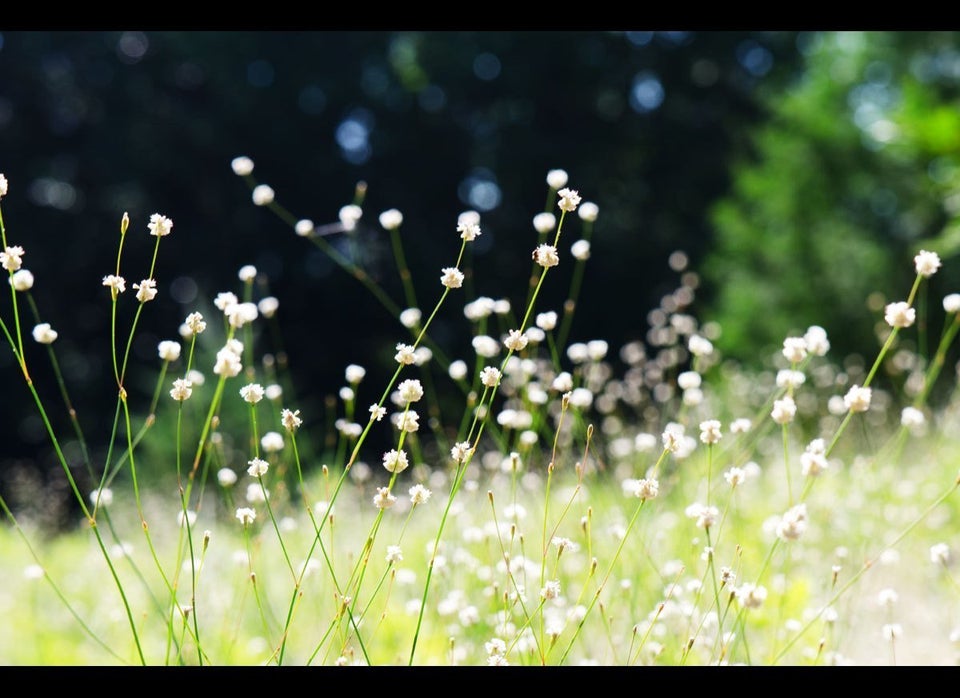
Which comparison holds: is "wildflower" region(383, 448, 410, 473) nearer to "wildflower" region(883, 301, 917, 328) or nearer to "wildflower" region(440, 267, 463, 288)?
"wildflower" region(440, 267, 463, 288)

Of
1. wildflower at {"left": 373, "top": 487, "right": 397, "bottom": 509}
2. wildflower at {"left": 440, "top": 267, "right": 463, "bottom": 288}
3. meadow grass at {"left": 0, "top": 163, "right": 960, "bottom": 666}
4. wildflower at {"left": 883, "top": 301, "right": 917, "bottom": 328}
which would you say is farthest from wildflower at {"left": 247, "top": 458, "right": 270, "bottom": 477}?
wildflower at {"left": 883, "top": 301, "right": 917, "bottom": 328}

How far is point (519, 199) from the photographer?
45.4 ft

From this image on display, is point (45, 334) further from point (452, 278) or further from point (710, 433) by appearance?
point (710, 433)

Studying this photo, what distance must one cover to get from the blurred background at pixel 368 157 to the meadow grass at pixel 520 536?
8499 millimetres

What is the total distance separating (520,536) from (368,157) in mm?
13348

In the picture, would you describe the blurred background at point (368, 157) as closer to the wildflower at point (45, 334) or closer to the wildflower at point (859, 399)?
the wildflower at point (859, 399)

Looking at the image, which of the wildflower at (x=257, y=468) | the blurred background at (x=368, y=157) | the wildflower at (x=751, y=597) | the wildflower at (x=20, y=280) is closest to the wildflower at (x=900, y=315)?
the wildflower at (x=751, y=597)

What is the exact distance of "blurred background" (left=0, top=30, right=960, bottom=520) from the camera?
12758 mm

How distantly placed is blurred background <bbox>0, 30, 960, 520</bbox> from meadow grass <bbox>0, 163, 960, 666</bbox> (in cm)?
850

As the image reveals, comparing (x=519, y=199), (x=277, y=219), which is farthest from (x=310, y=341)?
(x=519, y=199)

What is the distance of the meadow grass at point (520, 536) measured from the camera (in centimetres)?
122

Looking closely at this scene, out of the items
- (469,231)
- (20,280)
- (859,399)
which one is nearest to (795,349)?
(859,399)

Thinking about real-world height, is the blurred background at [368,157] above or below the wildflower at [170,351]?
above

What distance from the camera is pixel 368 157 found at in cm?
1402
